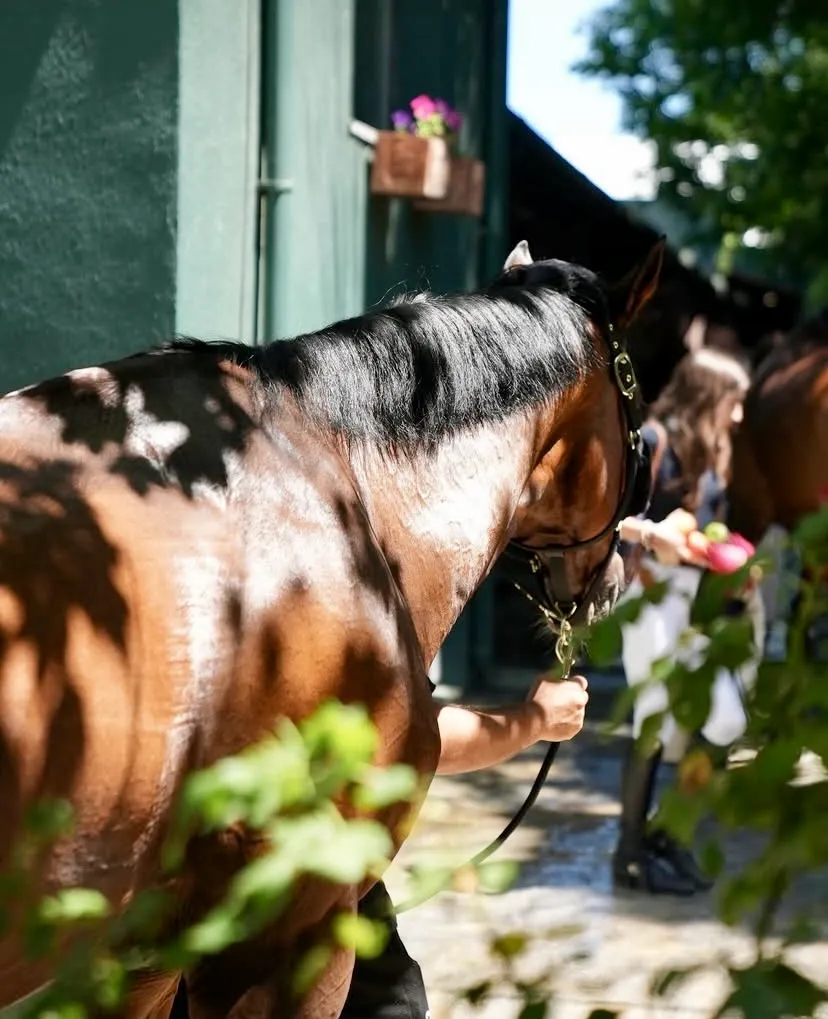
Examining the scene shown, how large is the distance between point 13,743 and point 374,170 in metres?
5.90

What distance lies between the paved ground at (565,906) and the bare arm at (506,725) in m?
0.58

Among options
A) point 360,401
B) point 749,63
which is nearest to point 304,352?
point 360,401

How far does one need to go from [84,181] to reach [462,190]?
8.89 ft

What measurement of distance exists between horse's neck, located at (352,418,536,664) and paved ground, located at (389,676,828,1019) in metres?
0.98

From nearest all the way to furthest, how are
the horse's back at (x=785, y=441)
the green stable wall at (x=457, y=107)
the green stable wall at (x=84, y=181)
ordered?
the green stable wall at (x=84, y=181) < the green stable wall at (x=457, y=107) < the horse's back at (x=785, y=441)

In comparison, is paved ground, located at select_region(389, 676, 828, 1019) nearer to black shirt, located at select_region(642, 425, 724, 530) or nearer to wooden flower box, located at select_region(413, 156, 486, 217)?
black shirt, located at select_region(642, 425, 724, 530)

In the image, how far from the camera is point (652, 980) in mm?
1134

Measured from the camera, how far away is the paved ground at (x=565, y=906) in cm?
427

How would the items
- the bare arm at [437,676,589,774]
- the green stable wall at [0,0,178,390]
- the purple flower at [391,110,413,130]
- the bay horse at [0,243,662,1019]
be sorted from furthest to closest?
the purple flower at [391,110,413,130] < the green stable wall at [0,0,178,390] < the bare arm at [437,676,589,774] < the bay horse at [0,243,662,1019]

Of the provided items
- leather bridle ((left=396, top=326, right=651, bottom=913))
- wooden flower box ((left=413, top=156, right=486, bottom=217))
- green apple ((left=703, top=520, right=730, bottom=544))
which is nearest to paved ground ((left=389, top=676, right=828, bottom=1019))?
leather bridle ((left=396, top=326, right=651, bottom=913))

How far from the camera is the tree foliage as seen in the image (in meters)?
14.1

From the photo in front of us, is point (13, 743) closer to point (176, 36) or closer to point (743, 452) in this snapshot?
point (176, 36)

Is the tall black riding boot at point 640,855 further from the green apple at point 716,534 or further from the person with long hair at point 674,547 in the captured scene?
the green apple at point 716,534

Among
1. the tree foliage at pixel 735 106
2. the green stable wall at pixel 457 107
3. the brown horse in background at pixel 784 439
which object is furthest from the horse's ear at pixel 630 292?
the tree foliage at pixel 735 106
